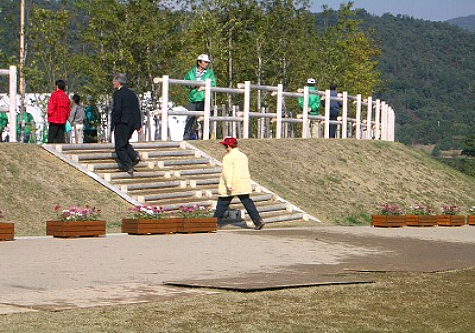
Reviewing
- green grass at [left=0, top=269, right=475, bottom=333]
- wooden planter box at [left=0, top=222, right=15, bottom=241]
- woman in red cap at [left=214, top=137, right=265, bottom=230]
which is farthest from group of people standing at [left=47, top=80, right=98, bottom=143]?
green grass at [left=0, top=269, right=475, bottom=333]

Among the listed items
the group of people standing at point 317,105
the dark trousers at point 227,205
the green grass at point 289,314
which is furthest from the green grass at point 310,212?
the dark trousers at point 227,205

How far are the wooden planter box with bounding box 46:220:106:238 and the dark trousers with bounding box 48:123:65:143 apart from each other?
703cm

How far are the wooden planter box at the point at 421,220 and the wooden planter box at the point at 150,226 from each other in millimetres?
7044

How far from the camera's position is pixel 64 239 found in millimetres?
17438

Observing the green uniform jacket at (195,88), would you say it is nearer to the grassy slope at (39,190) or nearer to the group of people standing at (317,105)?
the group of people standing at (317,105)

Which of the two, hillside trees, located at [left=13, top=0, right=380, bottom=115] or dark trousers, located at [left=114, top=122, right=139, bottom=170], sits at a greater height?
hillside trees, located at [left=13, top=0, right=380, bottom=115]

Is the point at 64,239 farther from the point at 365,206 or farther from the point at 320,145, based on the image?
the point at 320,145

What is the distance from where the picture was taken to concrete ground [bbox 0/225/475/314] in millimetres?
11789

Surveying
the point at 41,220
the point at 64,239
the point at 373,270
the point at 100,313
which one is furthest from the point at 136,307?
the point at 41,220

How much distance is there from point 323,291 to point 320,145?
21.0 meters

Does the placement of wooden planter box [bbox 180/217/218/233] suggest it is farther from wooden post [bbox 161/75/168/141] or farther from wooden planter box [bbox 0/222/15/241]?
wooden post [bbox 161/75/168/141]

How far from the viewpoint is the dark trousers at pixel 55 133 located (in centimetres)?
2469

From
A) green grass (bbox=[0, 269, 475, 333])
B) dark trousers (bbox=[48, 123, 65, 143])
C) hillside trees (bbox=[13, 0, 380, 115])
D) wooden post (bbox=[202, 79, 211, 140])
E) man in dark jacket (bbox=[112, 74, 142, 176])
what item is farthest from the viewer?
hillside trees (bbox=[13, 0, 380, 115])

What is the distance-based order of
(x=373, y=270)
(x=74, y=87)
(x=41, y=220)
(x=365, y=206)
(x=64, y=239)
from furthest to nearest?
(x=74, y=87)
(x=365, y=206)
(x=41, y=220)
(x=64, y=239)
(x=373, y=270)
